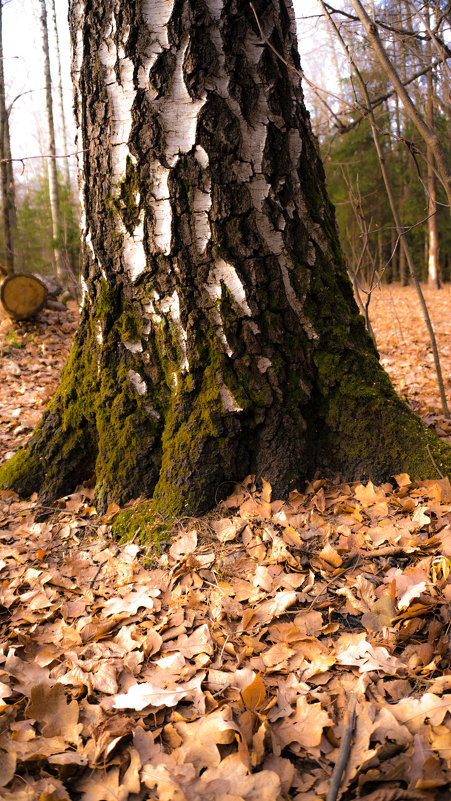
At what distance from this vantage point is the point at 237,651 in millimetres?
1629

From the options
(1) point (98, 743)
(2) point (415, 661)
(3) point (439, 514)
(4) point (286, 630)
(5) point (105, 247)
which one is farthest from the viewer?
(5) point (105, 247)

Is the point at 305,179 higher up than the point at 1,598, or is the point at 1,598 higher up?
the point at 305,179

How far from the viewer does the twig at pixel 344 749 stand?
1128mm

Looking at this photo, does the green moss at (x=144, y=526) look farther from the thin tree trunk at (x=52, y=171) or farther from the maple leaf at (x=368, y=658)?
the thin tree trunk at (x=52, y=171)

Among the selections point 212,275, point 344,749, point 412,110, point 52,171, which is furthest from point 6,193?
point 344,749

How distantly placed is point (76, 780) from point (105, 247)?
203cm

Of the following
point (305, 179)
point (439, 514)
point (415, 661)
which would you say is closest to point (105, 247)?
point (305, 179)

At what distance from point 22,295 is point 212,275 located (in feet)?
19.4

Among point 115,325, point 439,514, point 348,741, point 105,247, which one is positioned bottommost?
point 348,741

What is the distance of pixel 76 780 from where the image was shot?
1285 millimetres

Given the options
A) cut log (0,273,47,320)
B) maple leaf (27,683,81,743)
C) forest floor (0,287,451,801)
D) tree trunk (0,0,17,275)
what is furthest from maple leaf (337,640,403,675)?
tree trunk (0,0,17,275)

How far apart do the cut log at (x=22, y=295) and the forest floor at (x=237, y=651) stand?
5.40 metres

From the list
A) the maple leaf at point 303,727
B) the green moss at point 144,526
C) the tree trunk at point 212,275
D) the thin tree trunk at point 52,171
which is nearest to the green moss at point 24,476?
the tree trunk at point 212,275

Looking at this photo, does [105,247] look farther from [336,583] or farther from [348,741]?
[348,741]
